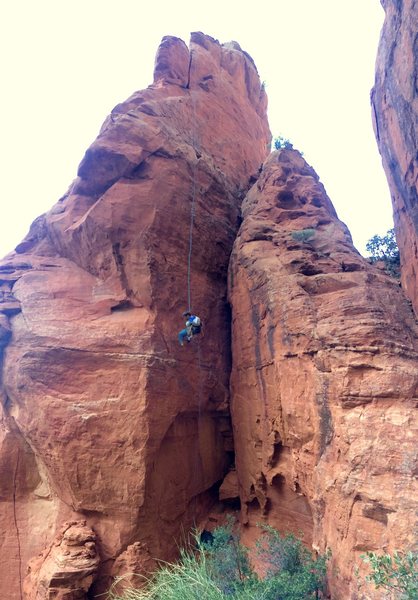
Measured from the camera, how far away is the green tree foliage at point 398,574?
582cm

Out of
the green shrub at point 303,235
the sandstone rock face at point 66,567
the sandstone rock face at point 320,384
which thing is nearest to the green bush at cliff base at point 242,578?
the sandstone rock face at point 320,384

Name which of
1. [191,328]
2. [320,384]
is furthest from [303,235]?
[320,384]

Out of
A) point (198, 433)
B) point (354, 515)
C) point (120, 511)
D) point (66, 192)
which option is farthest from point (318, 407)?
point (66, 192)

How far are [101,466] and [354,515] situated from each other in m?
6.02

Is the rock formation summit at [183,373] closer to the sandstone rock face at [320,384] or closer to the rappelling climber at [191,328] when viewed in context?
the sandstone rock face at [320,384]

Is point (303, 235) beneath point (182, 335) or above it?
above

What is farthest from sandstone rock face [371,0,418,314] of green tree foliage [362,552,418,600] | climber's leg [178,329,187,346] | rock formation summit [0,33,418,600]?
green tree foliage [362,552,418,600]

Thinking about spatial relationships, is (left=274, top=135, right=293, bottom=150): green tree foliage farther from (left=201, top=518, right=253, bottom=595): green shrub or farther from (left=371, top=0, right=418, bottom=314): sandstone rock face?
(left=201, top=518, right=253, bottom=595): green shrub

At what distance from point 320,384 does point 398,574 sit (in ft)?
12.2

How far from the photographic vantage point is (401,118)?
10094 millimetres

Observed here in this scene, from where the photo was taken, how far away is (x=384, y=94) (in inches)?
443

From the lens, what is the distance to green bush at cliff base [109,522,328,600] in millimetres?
7824

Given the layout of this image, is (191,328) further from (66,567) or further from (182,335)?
(66,567)

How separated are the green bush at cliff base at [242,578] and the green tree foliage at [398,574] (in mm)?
1814
